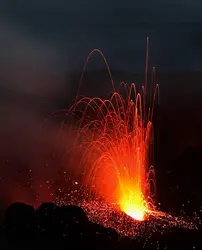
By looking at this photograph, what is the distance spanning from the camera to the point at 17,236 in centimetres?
1498

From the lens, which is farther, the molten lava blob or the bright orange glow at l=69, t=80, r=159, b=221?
the bright orange glow at l=69, t=80, r=159, b=221

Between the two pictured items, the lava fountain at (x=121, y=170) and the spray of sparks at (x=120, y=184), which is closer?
the spray of sparks at (x=120, y=184)

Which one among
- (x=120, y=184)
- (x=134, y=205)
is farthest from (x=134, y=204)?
(x=120, y=184)

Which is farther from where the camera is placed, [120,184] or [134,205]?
[120,184]

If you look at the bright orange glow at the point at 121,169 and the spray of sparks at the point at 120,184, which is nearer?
the spray of sparks at the point at 120,184

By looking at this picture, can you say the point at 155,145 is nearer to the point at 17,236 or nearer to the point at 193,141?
the point at 193,141

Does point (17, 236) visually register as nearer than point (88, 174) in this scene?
Yes

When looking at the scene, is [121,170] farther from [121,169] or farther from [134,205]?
[134,205]

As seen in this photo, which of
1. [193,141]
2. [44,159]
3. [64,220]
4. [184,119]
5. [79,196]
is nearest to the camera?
[64,220]

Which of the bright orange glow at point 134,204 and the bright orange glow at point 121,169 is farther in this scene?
the bright orange glow at point 121,169

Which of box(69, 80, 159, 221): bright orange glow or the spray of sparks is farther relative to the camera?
box(69, 80, 159, 221): bright orange glow

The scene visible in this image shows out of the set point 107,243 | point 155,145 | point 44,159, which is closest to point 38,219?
point 107,243

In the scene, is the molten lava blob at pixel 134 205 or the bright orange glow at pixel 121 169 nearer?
the molten lava blob at pixel 134 205

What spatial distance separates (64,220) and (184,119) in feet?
77.3
